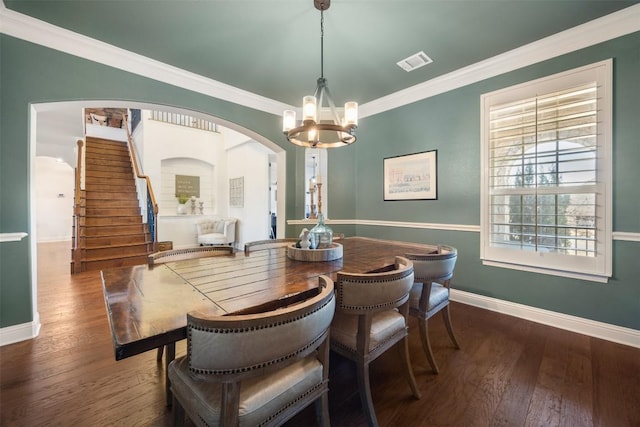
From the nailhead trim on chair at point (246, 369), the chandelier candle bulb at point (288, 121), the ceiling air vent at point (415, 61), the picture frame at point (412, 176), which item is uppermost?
the ceiling air vent at point (415, 61)

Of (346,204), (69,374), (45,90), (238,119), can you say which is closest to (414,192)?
(346,204)

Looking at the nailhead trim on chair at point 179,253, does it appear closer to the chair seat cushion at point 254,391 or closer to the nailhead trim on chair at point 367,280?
the chair seat cushion at point 254,391

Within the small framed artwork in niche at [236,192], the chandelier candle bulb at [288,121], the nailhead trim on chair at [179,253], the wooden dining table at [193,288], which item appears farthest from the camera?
the small framed artwork in niche at [236,192]

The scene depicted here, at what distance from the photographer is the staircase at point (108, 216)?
15.2ft

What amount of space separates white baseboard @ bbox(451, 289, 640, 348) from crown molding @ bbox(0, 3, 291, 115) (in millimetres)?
3843

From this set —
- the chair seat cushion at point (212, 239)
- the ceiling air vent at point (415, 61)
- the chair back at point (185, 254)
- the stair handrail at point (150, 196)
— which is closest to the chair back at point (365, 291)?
the chair back at point (185, 254)

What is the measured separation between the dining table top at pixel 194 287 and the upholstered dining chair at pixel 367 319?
0.20 metres

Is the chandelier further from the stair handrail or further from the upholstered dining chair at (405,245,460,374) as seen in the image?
the stair handrail

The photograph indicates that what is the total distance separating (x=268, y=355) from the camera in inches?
32.3

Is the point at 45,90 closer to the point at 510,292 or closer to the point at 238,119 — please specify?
the point at 238,119

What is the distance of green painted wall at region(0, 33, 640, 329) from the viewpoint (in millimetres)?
2145

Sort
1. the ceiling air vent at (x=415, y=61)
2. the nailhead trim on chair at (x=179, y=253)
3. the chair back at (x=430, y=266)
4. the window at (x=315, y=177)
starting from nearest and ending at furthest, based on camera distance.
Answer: the chair back at (x=430, y=266) → the nailhead trim on chair at (x=179, y=253) → the ceiling air vent at (x=415, y=61) → the window at (x=315, y=177)

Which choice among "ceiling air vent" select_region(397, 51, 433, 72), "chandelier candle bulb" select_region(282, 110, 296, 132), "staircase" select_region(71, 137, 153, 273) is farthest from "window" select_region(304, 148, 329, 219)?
"staircase" select_region(71, 137, 153, 273)

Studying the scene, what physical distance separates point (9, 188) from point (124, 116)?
648 cm
